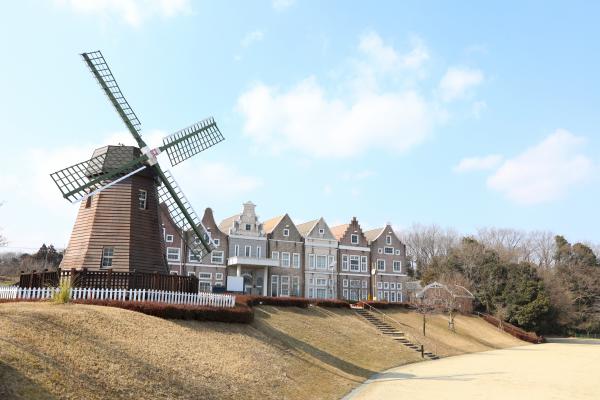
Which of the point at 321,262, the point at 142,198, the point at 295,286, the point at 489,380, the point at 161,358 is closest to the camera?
the point at 161,358

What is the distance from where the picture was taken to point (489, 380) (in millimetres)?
24047

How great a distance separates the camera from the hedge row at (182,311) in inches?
818

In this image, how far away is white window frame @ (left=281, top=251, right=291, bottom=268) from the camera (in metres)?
55.5

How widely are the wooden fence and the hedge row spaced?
2.20m

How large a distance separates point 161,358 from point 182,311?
5.96 metres

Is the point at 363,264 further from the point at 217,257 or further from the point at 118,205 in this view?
the point at 118,205

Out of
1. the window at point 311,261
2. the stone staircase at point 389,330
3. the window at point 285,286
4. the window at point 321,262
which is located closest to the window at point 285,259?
the window at point 285,286

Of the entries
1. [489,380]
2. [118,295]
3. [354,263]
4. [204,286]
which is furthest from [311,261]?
[118,295]

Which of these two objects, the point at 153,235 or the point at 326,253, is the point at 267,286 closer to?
the point at 326,253

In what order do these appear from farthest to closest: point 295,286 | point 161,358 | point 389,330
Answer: point 295,286 < point 389,330 < point 161,358

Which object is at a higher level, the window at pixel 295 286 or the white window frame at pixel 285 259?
the white window frame at pixel 285 259

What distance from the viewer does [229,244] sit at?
52.6 meters

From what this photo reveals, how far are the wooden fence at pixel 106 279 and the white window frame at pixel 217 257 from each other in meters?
26.7

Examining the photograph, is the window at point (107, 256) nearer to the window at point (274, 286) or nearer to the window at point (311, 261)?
the window at point (274, 286)
